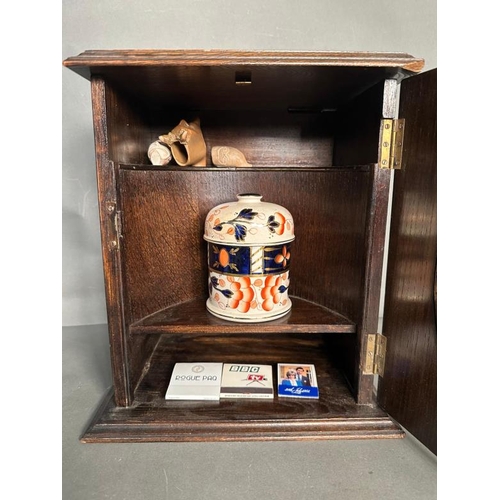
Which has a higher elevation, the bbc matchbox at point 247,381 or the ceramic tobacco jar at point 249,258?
the ceramic tobacco jar at point 249,258

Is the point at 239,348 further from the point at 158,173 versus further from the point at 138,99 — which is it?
the point at 138,99

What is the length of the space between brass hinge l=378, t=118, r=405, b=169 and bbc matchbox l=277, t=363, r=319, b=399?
0.53 meters

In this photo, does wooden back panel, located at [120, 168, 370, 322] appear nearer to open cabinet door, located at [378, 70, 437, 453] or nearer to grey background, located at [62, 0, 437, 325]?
open cabinet door, located at [378, 70, 437, 453]

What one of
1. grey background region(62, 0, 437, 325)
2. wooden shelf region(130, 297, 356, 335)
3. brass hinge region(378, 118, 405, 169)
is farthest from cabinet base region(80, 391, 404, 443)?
grey background region(62, 0, 437, 325)

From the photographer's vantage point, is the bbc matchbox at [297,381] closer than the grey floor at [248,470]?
No

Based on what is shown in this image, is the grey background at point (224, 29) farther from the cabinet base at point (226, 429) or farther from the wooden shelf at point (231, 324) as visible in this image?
the cabinet base at point (226, 429)

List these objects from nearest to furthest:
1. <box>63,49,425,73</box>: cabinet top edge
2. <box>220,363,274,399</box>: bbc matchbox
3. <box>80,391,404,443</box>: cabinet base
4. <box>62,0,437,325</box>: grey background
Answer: <box>63,49,425,73</box>: cabinet top edge
<box>80,391,404,443</box>: cabinet base
<box>220,363,274,399</box>: bbc matchbox
<box>62,0,437,325</box>: grey background

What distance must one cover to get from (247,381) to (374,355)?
0.30 metres

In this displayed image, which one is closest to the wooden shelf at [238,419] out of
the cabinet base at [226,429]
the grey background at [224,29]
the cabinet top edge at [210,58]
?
the cabinet base at [226,429]

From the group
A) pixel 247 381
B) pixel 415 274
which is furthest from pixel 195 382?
pixel 415 274

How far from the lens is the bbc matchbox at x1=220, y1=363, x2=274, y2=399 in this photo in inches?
36.4

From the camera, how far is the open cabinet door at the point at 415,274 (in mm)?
708

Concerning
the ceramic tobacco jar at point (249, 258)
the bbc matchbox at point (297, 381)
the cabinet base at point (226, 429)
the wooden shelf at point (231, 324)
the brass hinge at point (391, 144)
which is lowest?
the cabinet base at point (226, 429)

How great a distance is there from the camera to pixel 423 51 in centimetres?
134
